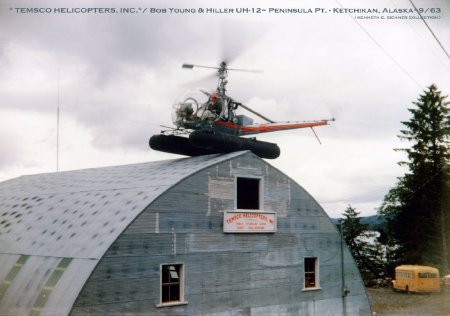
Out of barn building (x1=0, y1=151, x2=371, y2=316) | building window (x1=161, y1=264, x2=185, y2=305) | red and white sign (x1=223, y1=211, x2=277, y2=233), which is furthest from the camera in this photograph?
red and white sign (x1=223, y1=211, x2=277, y2=233)

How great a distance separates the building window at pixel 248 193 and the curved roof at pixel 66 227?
5.54 ft

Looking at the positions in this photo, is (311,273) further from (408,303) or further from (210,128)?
(408,303)

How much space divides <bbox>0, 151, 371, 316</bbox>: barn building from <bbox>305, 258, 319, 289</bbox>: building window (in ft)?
0.15

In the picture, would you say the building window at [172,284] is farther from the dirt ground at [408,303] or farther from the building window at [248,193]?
the dirt ground at [408,303]

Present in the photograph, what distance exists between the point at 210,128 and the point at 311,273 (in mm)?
8428

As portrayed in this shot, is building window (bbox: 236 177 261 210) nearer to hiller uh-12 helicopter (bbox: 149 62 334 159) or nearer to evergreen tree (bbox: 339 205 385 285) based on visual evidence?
hiller uh-12 helicopter (bbox: 149 62 334 159)

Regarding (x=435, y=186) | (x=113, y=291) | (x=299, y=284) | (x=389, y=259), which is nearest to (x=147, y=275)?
(x=113, y=291)

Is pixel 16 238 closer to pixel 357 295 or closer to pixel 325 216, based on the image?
pixel 325 216

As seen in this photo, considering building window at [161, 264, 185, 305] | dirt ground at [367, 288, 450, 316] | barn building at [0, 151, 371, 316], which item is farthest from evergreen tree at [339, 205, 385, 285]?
building window at [161, 264, 185, 305]

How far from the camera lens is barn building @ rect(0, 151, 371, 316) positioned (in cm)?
1662

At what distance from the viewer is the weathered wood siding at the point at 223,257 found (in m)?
16.8

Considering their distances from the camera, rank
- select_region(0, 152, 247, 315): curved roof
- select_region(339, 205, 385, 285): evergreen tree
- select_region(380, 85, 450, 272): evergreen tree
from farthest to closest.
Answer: select_region(339, 205, 385, 285): evergreen tree → select_region(380, 85, 450, 272): evergreen tree → select_region(0, 152, 247, 315): curved roof

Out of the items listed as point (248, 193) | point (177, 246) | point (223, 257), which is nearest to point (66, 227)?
point (177, 246)

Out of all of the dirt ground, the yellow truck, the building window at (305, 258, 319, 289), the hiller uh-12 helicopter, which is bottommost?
the dirt ground
